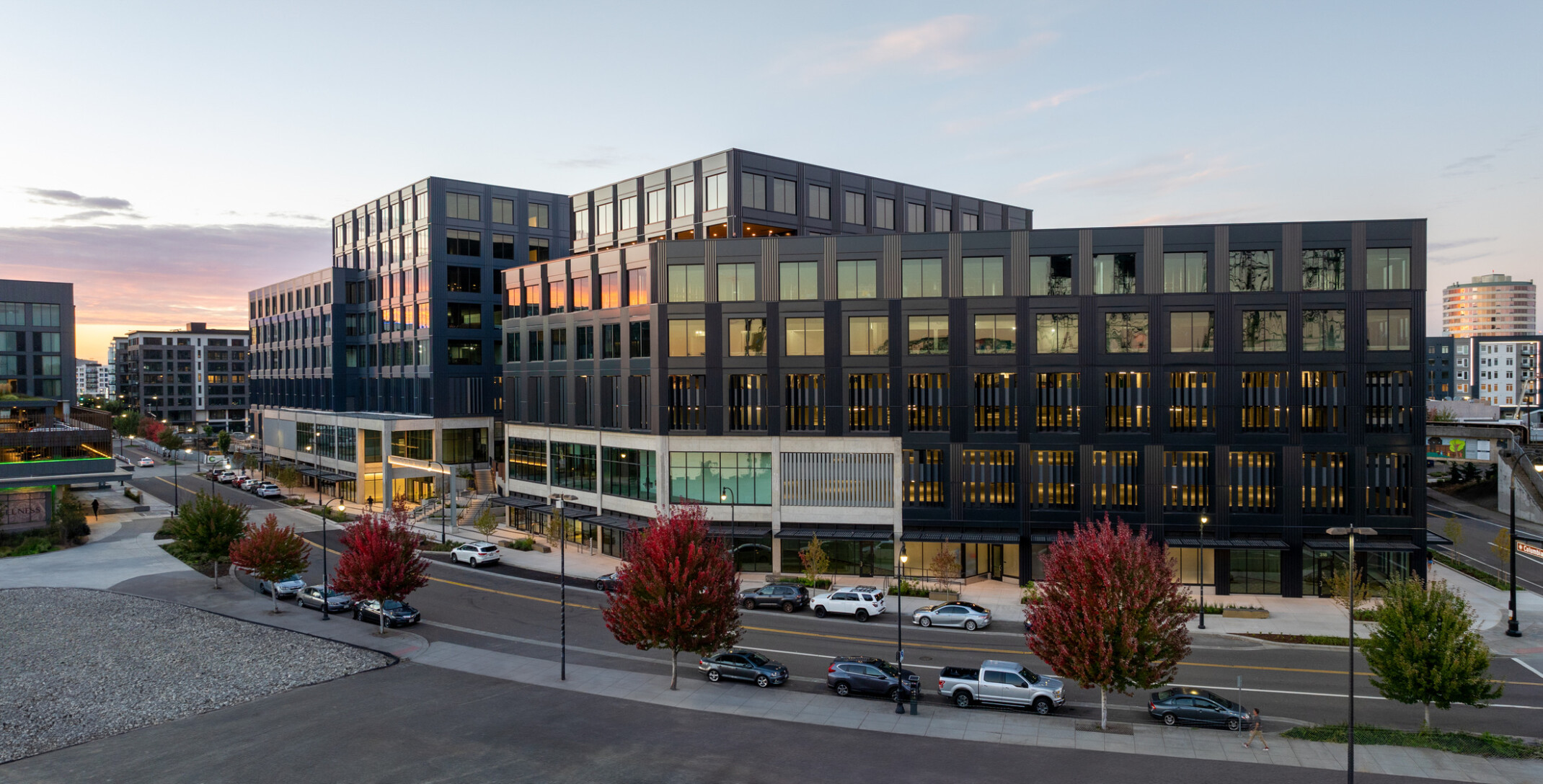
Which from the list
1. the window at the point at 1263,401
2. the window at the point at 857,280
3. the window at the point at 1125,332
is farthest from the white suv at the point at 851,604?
the window at the point at 1263,401

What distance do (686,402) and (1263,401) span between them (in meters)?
36.8

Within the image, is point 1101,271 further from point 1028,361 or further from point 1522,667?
point 1522,667

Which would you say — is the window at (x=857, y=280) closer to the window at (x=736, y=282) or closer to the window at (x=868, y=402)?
the window at (x=868, y=402)

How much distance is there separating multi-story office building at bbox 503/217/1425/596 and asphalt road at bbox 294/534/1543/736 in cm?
1043

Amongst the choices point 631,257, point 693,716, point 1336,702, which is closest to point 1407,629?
point 1336,702

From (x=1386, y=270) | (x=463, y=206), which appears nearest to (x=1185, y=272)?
(x=1386, y=270)

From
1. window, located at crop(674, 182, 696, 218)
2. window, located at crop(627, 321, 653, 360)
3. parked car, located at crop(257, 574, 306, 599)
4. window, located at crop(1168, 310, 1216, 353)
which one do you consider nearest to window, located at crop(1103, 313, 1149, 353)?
window, located at crop(1168, 310, 1216, 353)

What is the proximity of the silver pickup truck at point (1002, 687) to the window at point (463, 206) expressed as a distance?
7539 cm

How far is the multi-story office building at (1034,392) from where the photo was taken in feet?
166

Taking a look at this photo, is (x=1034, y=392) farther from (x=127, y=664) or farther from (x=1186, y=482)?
(x=127, y=664)

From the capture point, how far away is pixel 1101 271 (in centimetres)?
5309

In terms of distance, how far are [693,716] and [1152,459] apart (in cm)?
3483

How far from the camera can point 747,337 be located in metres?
58.0

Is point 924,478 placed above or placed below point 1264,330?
below
